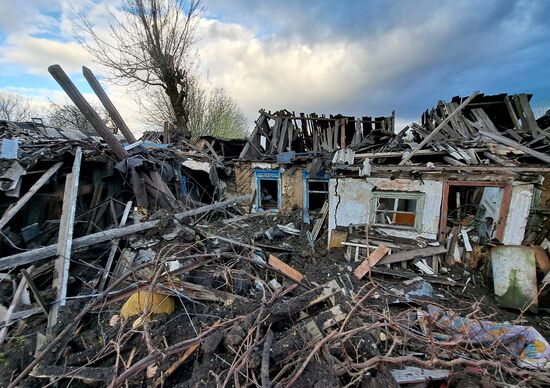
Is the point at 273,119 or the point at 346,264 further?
the point at 273,119

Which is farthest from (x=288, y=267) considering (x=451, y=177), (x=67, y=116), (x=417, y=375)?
(x=67, y=116)

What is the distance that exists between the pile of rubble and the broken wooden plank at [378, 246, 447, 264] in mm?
31

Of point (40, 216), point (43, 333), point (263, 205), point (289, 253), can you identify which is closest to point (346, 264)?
point (289, 253)

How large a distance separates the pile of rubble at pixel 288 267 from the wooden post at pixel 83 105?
0.03m

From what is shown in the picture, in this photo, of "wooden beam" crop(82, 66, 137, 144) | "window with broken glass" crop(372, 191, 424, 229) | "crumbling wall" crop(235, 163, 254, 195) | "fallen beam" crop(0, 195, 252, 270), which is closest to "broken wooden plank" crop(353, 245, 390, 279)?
"window with broken glass" crop(372, 191, 424, 229)

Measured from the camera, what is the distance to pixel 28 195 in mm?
4590

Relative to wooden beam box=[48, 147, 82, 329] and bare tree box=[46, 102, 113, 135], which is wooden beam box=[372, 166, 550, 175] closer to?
wooden beam box=[48, 147, 82, 329]

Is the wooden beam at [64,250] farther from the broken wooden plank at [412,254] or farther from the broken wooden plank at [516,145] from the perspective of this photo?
the broken wooden plank at [516,145]

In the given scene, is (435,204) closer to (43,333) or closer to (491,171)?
(491,171)

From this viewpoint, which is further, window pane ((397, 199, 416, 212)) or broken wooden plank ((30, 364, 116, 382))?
window pane ((397, 199, 416, 212))

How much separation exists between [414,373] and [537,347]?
2.46 meters

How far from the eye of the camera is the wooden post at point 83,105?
560 centimetres

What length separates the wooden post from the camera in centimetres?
560

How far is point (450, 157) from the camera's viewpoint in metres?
6.40
